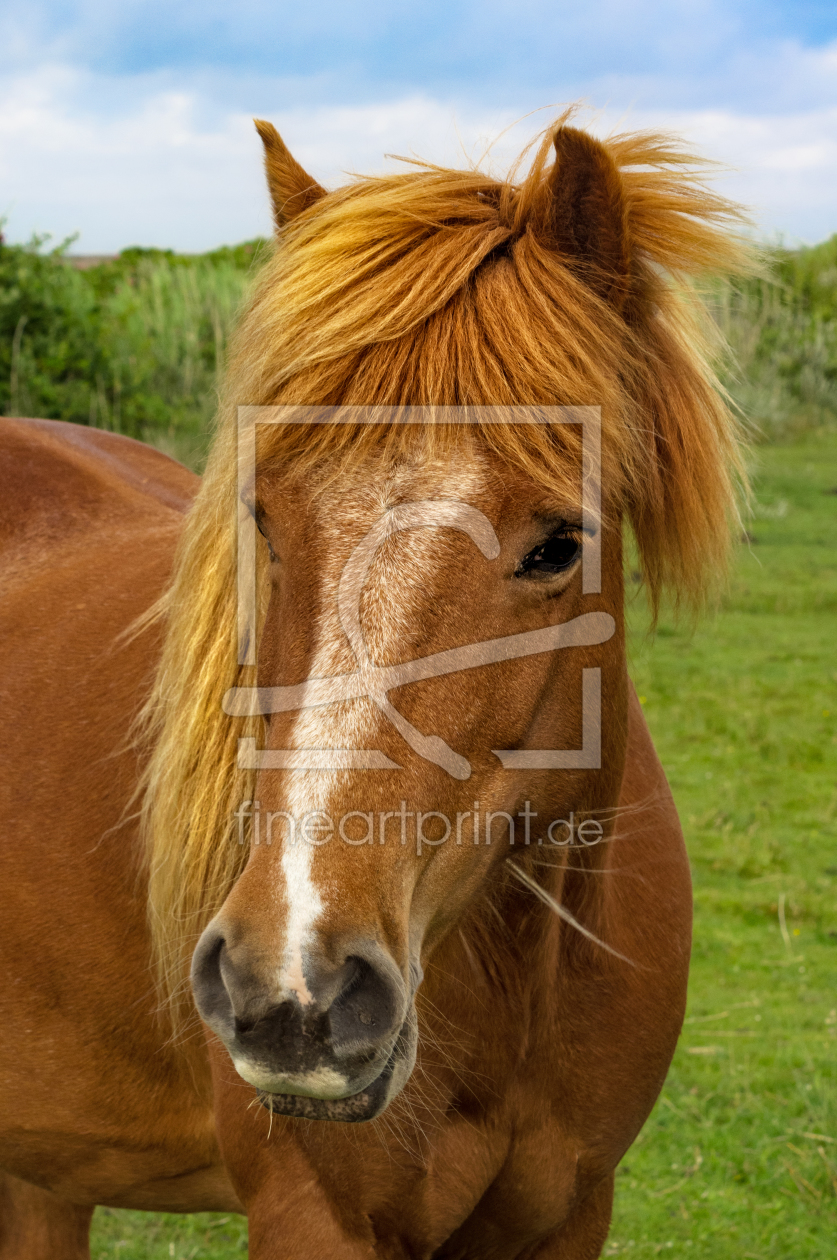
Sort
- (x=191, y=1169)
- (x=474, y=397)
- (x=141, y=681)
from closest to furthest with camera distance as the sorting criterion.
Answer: (x=474, y=397)
(x=141, y=681)
(x=191, y=1169)

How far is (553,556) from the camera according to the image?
5.37 feet

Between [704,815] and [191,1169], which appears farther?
[704,815]

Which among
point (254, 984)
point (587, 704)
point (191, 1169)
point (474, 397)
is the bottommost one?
point (191, 1169)

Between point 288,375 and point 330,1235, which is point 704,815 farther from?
point 288,375

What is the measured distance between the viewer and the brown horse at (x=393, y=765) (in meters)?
1.47

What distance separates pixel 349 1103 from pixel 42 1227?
2064 mm

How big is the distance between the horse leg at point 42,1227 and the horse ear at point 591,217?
2634 mm

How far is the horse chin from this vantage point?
1433 millimetres

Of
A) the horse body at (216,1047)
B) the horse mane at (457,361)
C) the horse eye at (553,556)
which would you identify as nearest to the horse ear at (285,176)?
the horse mane at (457,361)

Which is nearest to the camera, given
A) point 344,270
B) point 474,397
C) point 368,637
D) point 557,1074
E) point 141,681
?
point 368,637

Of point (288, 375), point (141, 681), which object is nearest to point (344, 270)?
point (288, 375)

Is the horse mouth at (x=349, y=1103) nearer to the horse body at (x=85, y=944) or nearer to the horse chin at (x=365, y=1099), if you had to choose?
the horse chin at (x=365, y=1099)

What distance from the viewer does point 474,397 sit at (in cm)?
160

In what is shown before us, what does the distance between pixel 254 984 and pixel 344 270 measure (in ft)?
3.40
